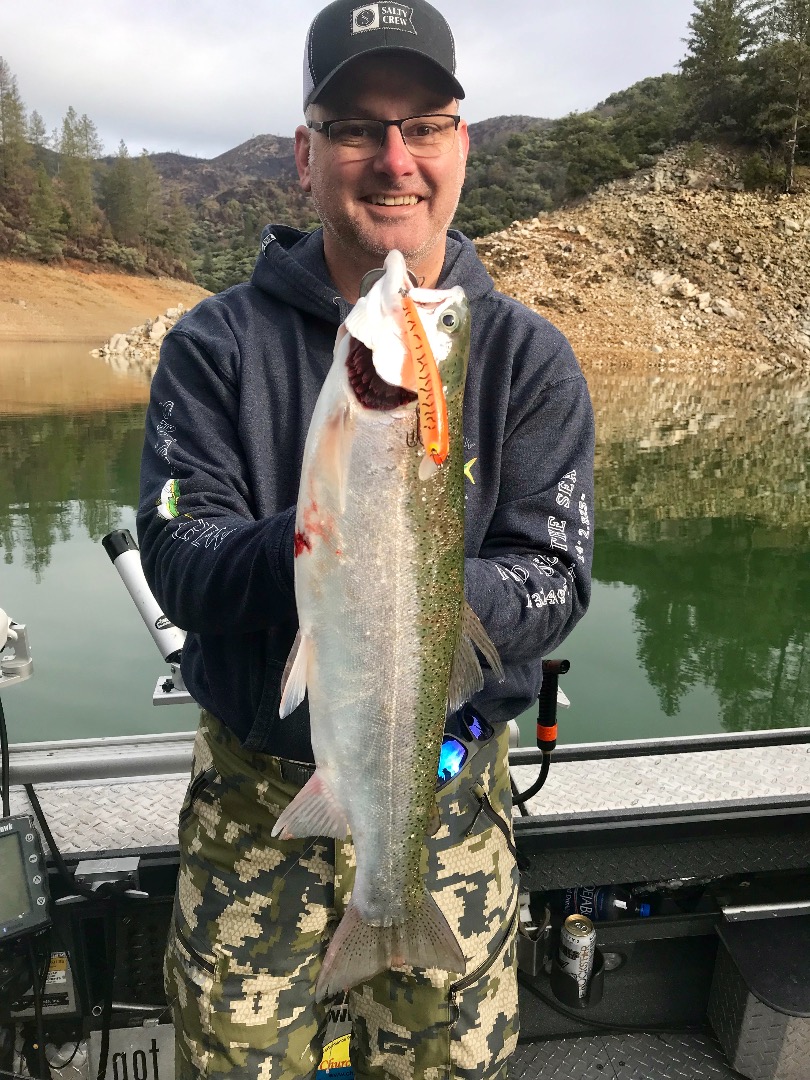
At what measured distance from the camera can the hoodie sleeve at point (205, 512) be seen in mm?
1718

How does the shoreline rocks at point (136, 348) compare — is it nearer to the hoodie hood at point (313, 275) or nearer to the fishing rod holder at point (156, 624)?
the fishing rod holder at point (156, 624)

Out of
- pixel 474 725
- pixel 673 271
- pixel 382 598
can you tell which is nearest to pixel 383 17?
pixel 382 598

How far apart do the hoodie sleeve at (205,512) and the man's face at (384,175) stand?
439 millimetres

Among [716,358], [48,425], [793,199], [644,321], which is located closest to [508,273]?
[644,321]

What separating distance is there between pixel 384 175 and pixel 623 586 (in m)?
9.79

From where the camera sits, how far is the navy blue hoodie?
76.6 inches

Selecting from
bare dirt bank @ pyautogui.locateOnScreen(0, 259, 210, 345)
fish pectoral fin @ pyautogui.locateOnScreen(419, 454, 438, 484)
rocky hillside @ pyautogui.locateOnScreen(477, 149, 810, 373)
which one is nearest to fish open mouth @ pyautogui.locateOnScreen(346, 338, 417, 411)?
fish pectoral fin @ pyautogui.locateOnScreen(419, 454, 438, 484)

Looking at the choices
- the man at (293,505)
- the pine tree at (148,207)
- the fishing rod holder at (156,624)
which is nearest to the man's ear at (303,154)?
the man at (293,505)

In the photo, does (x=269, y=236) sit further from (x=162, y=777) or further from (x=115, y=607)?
(x=115, y=607)

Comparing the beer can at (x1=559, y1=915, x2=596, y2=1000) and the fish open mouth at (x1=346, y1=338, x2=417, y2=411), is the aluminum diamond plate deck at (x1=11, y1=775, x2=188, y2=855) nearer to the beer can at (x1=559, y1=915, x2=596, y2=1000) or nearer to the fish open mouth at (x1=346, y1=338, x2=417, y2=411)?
the beer can at (x1=559, y1=915, x2=596, y2=1000)

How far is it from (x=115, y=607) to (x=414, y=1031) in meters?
8.46

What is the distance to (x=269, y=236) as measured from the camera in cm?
252

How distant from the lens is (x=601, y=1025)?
311cm

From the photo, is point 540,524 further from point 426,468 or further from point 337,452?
point 337,452
